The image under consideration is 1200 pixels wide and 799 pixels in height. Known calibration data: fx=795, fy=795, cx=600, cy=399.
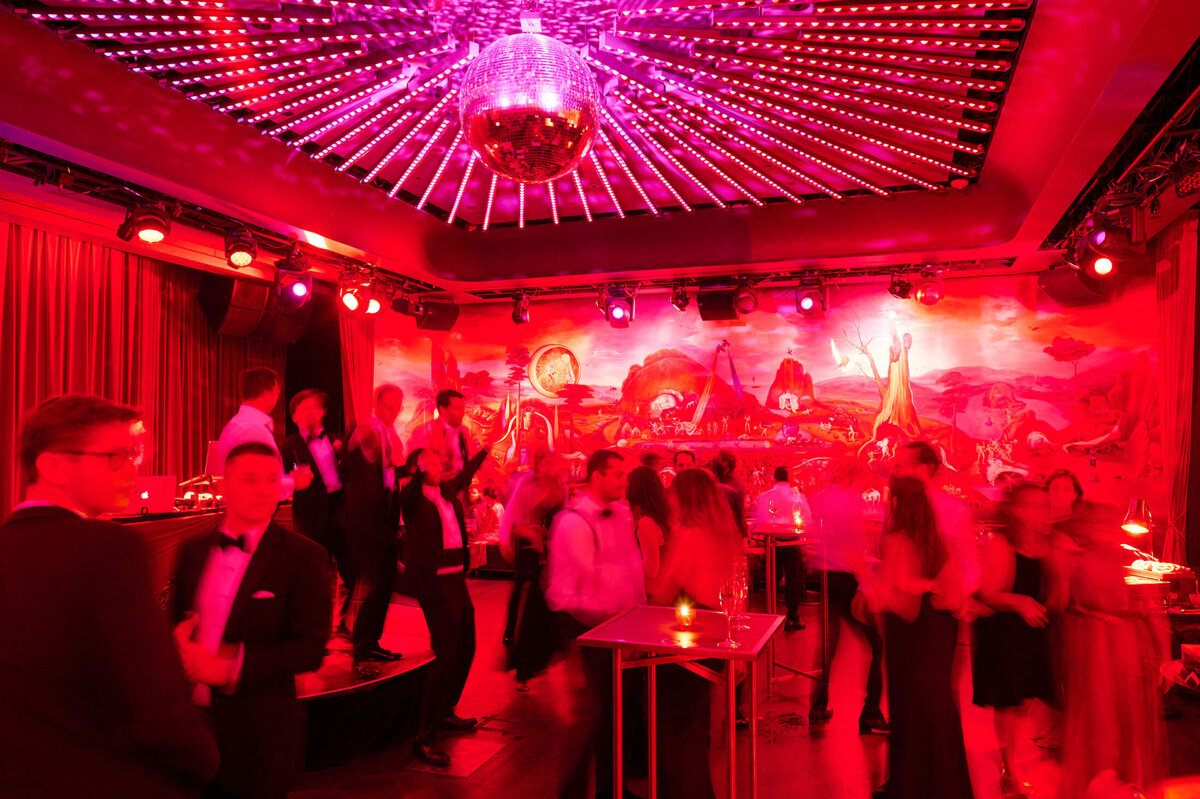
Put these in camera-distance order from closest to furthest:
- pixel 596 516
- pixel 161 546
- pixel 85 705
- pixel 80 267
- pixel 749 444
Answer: pixel 85 705, pixel 596 516, pixel 161 546, pixel 80 267, pixel 749 444

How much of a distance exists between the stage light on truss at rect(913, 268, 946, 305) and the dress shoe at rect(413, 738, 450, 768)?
6.46 metres

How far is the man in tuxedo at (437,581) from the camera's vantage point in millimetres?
4414

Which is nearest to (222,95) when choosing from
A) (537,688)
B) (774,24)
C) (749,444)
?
(774,24)

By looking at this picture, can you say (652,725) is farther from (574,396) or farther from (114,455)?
(574,396)

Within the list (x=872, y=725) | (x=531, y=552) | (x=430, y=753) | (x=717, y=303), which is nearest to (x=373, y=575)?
(x=430, y=753)

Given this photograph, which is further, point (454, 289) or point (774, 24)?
point (454, 289)

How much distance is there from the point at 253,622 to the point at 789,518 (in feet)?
19.2

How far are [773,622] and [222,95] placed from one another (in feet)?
16.5

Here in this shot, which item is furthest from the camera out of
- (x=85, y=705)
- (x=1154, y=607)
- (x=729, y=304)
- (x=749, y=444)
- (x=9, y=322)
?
(x=749, y=444)

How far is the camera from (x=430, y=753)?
4.32 m

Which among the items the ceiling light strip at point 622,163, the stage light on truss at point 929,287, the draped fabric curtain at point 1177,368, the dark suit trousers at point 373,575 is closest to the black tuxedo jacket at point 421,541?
the dark suit trousers at point 373,575

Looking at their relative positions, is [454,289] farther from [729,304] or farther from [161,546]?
[161,546]

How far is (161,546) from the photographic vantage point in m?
5.41

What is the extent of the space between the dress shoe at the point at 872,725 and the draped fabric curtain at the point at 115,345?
22.0 feet
